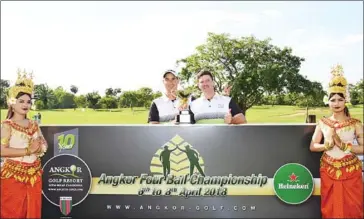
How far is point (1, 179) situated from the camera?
4922mm

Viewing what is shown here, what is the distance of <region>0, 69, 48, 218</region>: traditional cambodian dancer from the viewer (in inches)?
192

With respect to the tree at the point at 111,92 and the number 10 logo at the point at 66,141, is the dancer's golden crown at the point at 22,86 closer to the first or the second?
the number 10 logo at the point at 66,141

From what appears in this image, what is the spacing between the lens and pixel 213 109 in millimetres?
5582

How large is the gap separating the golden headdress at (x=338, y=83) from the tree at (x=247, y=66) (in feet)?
148

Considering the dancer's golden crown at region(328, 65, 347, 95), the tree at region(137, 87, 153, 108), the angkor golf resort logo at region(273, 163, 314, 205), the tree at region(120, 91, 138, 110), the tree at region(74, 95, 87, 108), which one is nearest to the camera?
the dancer's golden crown at region(328, 65, 347, 95)

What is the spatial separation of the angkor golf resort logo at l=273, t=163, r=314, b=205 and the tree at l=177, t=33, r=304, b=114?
148 ft

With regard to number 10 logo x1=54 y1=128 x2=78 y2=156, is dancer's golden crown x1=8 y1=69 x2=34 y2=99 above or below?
above

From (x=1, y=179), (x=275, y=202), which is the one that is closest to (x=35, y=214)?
(x=1, y=179)

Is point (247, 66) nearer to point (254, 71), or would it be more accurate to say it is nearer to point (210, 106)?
point (254, 71)

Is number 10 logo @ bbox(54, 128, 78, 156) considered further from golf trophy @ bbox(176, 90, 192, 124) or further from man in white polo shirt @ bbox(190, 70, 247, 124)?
man in white polo shirt @ bbox(190, 70, 247, 124)

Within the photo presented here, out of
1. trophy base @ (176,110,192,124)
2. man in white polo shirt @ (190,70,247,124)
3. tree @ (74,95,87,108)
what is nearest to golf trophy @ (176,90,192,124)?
trophy base @ (176,110,192,124)

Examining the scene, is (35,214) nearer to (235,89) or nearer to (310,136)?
(310,136)

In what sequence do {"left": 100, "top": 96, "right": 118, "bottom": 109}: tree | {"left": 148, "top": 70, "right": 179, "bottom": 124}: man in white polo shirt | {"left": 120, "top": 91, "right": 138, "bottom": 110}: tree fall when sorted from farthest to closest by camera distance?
1. {"left": 120, "top": 91, "right": 138, "bottom": 110}: tree
2. {"left": 100, "top": 96, "right": 118, "bottom": 109}: tree
3. {"left": 148, "top": 70, "right": 179, "bottom": 124}: man in white polo shirt


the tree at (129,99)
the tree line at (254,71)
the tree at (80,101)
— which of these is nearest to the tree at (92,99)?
the tree at (80,101)
